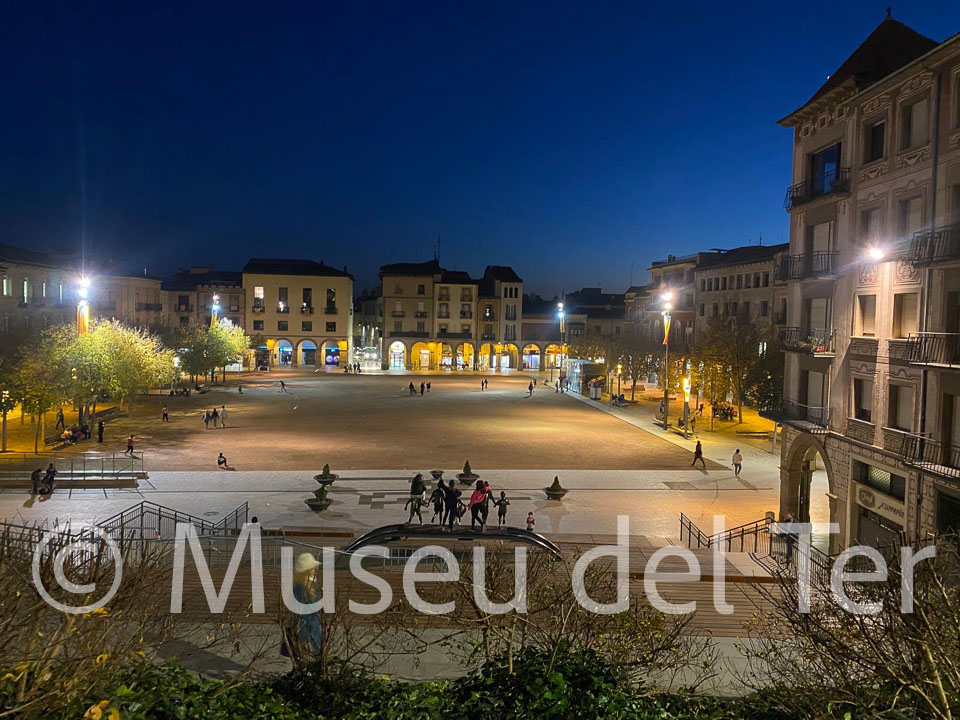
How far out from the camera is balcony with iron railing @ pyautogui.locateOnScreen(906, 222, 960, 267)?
15.3 metres

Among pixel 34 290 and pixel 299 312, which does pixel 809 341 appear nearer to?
pixel 34 290

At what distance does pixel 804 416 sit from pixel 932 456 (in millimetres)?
5711

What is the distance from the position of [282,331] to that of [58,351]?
60267 millimetres

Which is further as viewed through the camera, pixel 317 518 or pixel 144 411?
pixel 144 411

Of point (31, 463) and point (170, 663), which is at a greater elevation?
point (170, 663)

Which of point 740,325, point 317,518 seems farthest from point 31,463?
point 740,325

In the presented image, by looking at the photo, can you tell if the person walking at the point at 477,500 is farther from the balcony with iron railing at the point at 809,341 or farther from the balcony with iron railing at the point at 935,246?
the balcony with iron railing at the point at 935,246

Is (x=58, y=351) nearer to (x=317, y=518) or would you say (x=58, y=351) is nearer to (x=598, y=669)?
(x=317, y=518)

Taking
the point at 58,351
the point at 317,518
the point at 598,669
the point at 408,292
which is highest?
the point at 408,292

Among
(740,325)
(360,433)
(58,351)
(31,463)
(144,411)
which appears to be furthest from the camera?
(740,325)

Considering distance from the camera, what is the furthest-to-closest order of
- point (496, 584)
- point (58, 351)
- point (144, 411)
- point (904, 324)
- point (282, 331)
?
1. point (282, 331)
2. point (144, 411)
3. point (58, 351)
4. point (904, 324)
5. point (496, 584)

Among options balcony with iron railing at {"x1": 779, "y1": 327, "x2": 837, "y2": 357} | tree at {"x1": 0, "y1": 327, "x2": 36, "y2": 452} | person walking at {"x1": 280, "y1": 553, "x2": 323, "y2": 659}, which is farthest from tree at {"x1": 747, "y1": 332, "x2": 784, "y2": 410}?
tree at {"x1": 0, "y1": 327, "x2": 36, "y2": 452}

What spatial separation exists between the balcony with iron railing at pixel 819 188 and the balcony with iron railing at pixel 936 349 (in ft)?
17.5

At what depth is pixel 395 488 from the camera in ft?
82.8
